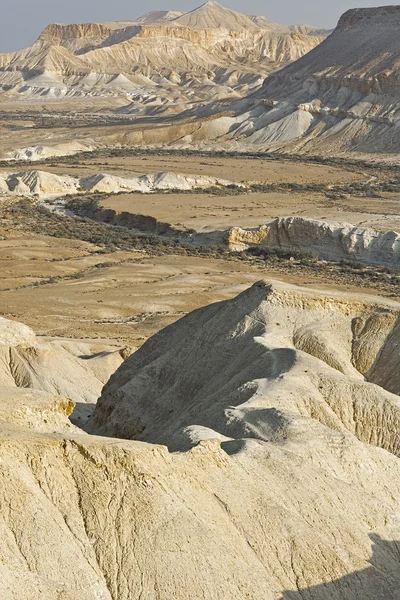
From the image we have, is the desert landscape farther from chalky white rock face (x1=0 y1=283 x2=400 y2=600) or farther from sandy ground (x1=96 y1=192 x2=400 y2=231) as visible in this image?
sandy ground (x1=96 y1=192 x2=400 y2=231)

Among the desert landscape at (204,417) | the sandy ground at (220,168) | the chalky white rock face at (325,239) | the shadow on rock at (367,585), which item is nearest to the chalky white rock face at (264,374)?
the desert landscape at (204,417)

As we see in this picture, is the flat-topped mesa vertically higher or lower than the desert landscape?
higher

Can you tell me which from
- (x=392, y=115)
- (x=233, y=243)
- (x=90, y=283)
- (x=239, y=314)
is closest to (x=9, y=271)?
(x=90, y=283)

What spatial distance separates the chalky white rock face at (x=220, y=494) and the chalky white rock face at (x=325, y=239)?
1376 inches

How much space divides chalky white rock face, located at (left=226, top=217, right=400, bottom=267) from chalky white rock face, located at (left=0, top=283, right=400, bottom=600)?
1376 inches

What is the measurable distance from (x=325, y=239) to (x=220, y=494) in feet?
149

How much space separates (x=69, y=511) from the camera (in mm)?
15922

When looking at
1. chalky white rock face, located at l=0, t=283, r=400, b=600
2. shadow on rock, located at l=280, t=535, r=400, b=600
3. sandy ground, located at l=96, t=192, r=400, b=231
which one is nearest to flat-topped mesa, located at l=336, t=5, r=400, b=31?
sandy ground, located at l=96, t=192, r=400, b=231

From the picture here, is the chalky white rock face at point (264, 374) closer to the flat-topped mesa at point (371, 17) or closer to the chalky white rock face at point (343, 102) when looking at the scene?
the chalky white rock face at point (343, 102)

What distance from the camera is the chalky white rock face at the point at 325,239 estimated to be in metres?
58.7

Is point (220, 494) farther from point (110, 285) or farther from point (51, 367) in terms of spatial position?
point (110, 285)

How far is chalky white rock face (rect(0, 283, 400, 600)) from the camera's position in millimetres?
15281

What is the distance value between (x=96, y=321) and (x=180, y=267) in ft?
43.5

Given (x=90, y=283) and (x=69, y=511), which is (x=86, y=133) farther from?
(x=69, y=511)
